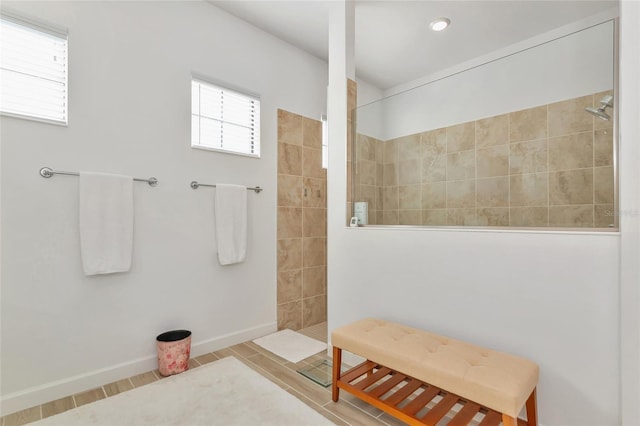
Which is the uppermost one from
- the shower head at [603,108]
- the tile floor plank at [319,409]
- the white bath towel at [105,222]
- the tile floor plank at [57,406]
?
the shower head at [603,108]

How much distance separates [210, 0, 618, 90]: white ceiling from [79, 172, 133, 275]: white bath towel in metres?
1.65

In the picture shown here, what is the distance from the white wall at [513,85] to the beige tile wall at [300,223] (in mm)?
875

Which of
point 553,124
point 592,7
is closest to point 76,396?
point 553,124

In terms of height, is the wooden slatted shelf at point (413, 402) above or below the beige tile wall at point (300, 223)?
below

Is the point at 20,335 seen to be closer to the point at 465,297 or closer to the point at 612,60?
the point at 465,297

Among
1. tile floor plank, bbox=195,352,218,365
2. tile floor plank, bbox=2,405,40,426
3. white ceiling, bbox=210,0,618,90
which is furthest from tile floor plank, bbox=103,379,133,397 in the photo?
white ceiling, bbox=210,0,618,90

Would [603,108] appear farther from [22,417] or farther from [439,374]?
[22,417]

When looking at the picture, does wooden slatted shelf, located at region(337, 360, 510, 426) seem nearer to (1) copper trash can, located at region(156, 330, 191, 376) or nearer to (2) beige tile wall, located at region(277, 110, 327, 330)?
(1) copper trash can, located at region(156, 330, 191, 376)

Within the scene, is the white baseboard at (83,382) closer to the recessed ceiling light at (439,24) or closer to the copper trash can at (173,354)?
the copper trash can at (173,354)

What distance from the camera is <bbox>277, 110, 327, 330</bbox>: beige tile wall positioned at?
2969 millimetres

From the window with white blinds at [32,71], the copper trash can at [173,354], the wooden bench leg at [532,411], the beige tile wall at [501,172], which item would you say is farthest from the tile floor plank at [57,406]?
the wooden bench leg at [532,411]

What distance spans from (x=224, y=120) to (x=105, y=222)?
120cm

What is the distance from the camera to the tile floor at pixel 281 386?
5.36 feet

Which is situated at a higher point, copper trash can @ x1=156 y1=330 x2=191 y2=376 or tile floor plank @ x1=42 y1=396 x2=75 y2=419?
copper trash can @ x1=156 y1=330 x2=191 y2=376
